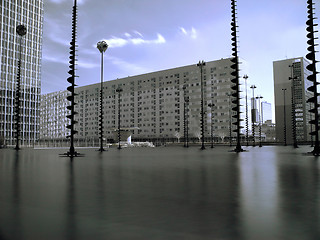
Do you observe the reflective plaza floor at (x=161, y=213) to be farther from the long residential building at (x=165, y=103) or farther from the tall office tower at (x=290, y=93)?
the tall office tower at (x=290, y=93)

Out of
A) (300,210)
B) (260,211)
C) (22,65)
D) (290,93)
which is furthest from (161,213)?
(290,93)

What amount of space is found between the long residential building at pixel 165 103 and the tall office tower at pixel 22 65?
34.6 feet

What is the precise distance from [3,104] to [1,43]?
19563 mm

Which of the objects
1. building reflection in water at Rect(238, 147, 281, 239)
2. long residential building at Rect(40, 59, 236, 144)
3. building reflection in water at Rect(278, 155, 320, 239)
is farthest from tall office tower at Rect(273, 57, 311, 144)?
building reflection in water at Rect(238, 147, 281, 239)

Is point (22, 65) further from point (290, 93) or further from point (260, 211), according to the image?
point (290, 93)

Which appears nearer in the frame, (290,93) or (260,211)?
(260,211)

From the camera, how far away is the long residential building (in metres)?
110

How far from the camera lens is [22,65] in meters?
94.9

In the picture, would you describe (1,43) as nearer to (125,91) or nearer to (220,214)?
(125,91)

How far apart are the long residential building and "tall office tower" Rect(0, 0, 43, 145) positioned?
1054cm

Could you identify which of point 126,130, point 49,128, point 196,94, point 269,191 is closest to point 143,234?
point 269,191

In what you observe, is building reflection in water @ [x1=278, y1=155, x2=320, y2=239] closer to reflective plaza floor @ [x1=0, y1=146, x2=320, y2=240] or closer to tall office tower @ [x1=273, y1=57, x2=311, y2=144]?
reflective plaza floor @ [x1=0, y1=146, x2=320, y2=240]

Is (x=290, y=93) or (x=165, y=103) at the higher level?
(x=290, y=93)

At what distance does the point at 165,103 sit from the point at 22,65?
59537mm
